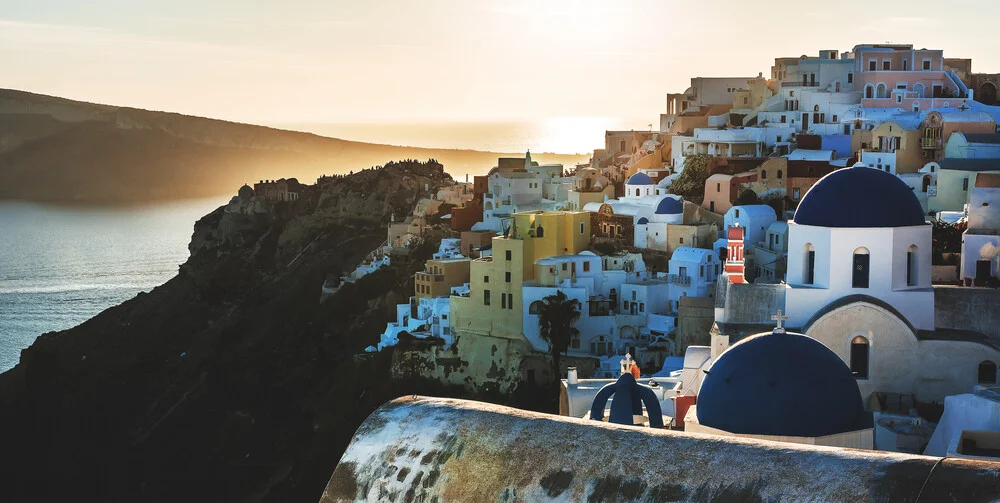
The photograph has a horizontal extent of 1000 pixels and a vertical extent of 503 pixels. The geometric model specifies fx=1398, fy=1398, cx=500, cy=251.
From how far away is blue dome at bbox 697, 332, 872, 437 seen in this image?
42.3ft

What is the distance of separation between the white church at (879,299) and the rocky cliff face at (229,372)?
14.3 m

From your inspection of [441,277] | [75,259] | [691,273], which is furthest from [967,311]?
[75,259]

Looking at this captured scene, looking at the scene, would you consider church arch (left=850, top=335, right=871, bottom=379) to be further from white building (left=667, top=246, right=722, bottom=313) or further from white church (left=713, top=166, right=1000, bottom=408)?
white building (left=667, top=246, right=722, bottom=313)

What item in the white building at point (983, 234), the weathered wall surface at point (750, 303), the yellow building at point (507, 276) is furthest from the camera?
the yellow building at point (507, 276)

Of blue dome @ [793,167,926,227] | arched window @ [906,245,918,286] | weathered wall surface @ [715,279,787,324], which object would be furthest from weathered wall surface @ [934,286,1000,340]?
weathered wall surface @ [715,279,787,324]

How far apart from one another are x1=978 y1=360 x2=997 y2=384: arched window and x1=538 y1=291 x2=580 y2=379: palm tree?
11847 millimetres

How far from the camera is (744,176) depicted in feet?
110

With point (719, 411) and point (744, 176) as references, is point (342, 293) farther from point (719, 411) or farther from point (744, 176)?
point (719, 411)

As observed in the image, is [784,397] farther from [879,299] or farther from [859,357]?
[879,299]

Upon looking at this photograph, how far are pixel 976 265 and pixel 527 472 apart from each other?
14.6 meters

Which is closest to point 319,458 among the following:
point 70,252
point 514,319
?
point 514,319

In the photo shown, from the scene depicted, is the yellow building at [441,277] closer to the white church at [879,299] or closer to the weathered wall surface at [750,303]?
the weathered wall surface at [750,303]

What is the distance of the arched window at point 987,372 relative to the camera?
57.7 feet

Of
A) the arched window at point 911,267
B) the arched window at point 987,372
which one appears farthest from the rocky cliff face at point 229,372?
the arched window at point 987,372
